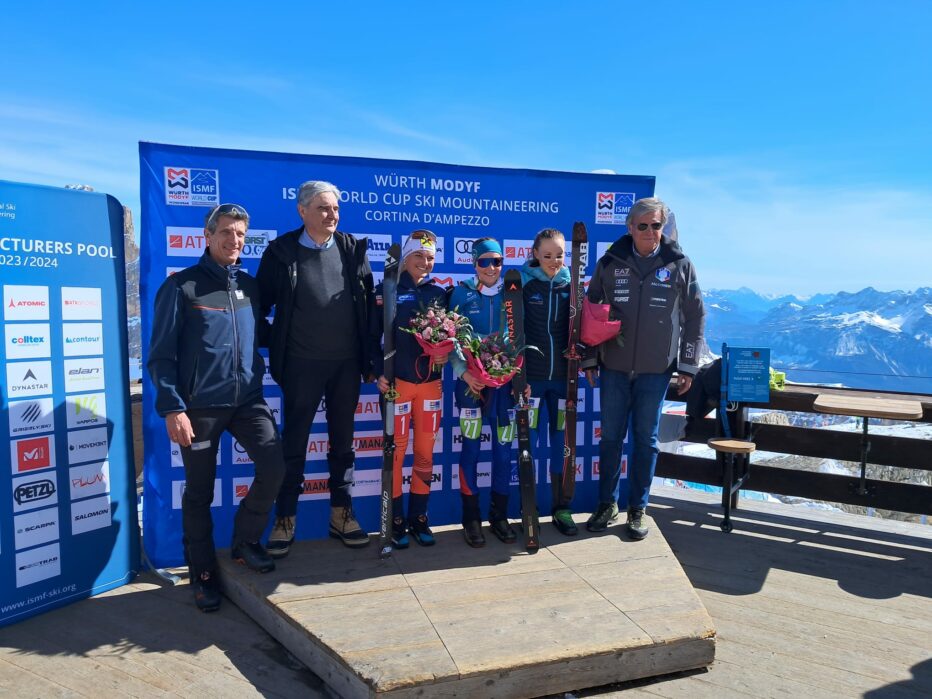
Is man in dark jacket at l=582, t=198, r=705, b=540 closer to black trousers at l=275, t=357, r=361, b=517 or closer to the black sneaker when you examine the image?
black trousers at l=275, t=357, r=361, b=517

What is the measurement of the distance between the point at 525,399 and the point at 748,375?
2.44m

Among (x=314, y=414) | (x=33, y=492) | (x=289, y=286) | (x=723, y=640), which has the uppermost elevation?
(x=289, y=286)

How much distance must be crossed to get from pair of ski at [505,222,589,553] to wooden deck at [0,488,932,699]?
1146 mm

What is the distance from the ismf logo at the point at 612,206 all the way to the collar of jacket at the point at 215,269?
2.94 meters

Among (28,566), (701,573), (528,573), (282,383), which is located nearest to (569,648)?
(528,573)

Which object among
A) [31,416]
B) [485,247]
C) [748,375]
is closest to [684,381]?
[748,375]

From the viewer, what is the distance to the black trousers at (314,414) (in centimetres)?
364

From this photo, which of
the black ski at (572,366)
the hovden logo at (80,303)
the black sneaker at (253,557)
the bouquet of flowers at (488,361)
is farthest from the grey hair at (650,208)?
the hovden logo at (80,303)

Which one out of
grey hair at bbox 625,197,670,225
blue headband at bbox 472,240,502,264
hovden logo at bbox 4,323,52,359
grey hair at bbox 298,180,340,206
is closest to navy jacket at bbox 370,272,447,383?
blue headband at bbox 472,240,502,264

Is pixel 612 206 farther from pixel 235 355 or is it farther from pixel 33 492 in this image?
pixel 33 492

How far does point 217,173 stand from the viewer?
407 centimetres

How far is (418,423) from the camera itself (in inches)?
153

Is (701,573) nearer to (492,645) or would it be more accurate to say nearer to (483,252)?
(492,645)

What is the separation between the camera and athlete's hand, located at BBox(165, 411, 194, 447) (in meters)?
3.11
